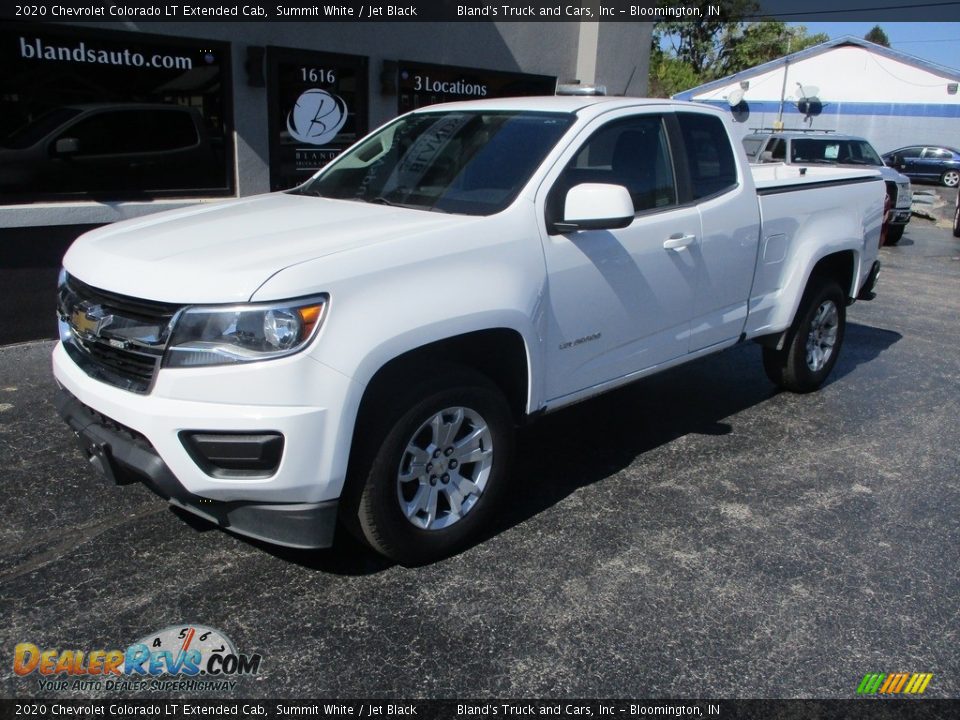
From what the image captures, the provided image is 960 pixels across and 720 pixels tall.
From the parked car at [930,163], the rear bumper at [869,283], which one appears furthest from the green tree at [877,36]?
the rear bumper at [869,283]

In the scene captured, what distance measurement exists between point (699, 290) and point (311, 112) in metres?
5.41

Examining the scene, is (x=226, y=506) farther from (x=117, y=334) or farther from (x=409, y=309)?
(x=409, y=309)

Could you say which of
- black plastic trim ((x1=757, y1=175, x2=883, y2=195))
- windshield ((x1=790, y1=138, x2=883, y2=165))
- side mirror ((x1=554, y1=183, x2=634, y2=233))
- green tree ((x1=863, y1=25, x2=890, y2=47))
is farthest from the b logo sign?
green tree ((x1=863, y1=25, x2=890, y2=47))

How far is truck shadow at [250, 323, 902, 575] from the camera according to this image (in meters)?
3.75

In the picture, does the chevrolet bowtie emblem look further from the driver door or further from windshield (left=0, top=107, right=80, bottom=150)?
windshield (left=0, top=107, right=80, bottom=150)

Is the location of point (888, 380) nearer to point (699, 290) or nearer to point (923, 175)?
point (699, 290)

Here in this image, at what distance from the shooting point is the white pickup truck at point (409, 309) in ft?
9.54

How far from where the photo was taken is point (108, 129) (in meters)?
7.16

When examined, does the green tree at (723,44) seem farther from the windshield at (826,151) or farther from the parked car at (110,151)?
the parked car at (110,151)

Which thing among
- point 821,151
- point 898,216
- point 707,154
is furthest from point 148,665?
point 898,216

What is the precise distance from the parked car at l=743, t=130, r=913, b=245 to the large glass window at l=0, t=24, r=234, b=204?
367 inches

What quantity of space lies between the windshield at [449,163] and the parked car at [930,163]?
30.8m

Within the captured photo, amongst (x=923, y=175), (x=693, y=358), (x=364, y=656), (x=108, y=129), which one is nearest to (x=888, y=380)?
(x=693, y=358)

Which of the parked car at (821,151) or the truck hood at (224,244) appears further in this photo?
the parked car at (821,151)
